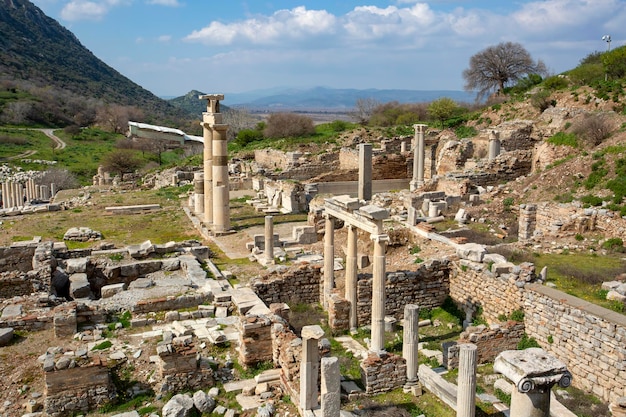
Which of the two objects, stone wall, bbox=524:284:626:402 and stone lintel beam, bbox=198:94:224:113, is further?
stone lintel beam, bbox=198:94:224:113

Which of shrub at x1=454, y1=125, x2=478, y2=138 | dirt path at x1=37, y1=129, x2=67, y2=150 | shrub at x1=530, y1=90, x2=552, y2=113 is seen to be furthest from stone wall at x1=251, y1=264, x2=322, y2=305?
dirt path at x1=37, y1=129, x2=67, y2=150

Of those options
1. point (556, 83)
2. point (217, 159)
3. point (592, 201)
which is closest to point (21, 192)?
point (217, 159)

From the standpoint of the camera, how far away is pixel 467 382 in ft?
27.1

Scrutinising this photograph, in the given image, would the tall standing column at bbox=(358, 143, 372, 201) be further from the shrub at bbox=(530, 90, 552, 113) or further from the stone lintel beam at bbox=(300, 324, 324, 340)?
the shrub at bbox=(530, 90, 552, 113)

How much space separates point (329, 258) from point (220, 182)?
8385mm

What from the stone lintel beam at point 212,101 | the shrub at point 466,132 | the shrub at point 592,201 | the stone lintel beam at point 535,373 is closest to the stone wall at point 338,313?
the stone lintel beam at point 535,373

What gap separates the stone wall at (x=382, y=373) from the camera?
9844mm

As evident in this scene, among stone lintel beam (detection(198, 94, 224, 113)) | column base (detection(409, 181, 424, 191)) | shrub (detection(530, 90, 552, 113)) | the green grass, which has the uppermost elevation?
shrub (detection(530, 90, 552, 113))

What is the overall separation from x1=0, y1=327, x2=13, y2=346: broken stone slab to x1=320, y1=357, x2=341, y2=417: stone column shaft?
6.36m

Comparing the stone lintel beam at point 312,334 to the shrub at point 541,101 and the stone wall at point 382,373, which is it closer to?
the stone wall at point 382,373

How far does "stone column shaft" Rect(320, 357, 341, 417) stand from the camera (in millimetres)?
7930

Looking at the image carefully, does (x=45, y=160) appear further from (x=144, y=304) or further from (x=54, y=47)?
(x=54, y=47)

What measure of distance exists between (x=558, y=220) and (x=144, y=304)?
12537 mm

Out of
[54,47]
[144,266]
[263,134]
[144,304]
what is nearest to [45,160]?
[263,134]
